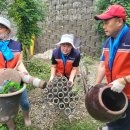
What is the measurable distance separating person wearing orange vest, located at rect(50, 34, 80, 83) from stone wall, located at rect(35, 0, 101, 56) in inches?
179

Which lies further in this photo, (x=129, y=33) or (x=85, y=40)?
(x=85, y=40)

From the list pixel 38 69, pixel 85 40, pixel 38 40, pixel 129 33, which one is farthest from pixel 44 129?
pixel 38 40

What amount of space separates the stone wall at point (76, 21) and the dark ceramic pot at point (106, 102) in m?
5.58

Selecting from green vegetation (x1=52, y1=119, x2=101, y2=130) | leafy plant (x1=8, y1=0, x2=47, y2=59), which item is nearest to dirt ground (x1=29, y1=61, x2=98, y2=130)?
green vegetation (x1=52, y1=119, x2=101, y2=130)

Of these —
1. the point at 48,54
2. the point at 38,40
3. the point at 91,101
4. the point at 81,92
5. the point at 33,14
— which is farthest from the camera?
the point at 38,40

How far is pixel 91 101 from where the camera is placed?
11.2 ft

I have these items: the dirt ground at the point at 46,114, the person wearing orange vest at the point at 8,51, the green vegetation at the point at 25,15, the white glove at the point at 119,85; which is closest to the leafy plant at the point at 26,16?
the green vegetation at the point at 25,15

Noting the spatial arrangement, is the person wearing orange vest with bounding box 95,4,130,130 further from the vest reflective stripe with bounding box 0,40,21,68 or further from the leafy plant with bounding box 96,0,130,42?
the leafy plant with bounding box 96,0,130,42

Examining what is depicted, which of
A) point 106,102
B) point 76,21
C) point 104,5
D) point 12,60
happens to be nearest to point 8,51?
point 12,60

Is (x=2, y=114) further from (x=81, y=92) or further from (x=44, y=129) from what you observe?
(x=81, y=92)

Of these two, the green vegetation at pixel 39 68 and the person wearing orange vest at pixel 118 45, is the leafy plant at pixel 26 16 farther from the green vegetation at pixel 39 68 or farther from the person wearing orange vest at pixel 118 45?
the person wearing orange vest at pixel 118 45

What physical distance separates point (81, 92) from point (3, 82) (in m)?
2.43

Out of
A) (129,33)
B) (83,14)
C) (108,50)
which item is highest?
(129,33)

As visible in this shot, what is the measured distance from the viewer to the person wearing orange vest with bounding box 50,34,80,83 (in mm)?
4457
